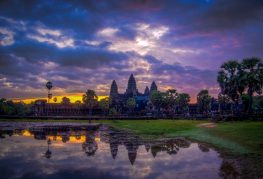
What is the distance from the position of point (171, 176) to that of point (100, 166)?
13.9 feet

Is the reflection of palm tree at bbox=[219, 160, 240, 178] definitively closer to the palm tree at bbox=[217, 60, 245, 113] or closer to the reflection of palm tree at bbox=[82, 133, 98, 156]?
the reflection of palm tree at bbox=[82, 133, 98, 156]

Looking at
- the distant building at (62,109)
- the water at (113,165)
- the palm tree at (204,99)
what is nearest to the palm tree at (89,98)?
the distant building at (62,109)

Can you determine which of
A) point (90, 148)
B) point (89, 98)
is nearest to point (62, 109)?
point (89, 98)

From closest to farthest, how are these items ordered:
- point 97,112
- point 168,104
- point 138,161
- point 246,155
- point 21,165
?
point 21,165, point 138,161, point 246,155, point 168,104, point 97,112

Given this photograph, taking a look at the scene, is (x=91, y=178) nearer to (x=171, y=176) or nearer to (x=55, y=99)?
(x=171, y=176)

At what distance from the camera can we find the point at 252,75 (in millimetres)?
66625

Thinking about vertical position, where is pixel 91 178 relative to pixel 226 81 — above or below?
below

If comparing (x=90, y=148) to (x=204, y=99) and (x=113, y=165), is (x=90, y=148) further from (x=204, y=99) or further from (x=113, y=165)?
(x=204, y=99)

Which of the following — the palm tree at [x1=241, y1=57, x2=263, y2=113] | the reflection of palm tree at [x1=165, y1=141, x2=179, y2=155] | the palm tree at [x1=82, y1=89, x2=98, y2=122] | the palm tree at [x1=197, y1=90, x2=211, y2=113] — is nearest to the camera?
the reflection of palm tree at [x1=165, y1=141, x2=179, y2=155]

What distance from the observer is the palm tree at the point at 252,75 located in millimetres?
66750

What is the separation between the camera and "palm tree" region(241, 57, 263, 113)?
66750 mm

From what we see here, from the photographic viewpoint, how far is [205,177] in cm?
1392

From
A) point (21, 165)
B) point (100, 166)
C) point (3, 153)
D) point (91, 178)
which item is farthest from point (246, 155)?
point (3, 153)

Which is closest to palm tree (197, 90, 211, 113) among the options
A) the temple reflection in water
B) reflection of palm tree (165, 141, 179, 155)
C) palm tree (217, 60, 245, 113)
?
palm tree (217, 60, 245, 113)
